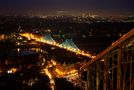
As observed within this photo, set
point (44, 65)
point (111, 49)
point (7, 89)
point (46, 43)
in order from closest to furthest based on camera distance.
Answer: point (111, 49), point (7, 89), point (44, 65), point (46, 43)

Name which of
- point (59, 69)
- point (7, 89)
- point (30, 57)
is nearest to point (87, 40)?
point (30, 57)

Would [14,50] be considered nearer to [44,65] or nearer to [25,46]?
[25,46]

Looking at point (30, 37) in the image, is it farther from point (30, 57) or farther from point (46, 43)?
point (30, 57)

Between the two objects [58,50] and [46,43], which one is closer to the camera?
[58,50]

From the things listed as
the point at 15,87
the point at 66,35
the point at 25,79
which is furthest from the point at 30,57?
the point at 66,35

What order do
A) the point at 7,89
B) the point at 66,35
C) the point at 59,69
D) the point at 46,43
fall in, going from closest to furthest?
the point at 7,89 < the point at 59,69 < the point at 46,43 < the point at 66,35

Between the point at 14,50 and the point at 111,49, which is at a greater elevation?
the point at 111,49

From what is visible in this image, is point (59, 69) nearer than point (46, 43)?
Yes

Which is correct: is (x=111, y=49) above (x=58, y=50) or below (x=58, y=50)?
above

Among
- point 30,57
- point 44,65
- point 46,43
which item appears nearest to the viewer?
point 44,65
